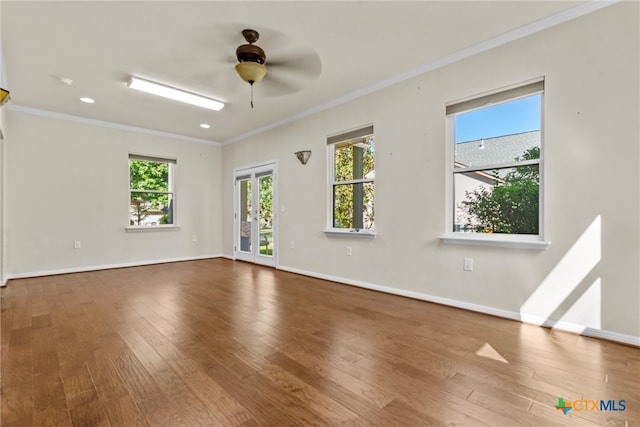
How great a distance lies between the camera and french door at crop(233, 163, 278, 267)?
587 centimetres

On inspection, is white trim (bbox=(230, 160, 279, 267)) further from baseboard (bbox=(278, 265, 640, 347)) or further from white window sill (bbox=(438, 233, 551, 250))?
white window sill (bbox=(438, 233, 551, 250))

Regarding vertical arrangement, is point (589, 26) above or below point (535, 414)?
above

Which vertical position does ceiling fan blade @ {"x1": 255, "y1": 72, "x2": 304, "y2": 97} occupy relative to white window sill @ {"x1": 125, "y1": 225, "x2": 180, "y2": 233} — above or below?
above

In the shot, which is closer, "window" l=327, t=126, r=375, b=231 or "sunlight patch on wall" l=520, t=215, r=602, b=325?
"sunlight patch on wall" l=520, t=215, r=602, b=325

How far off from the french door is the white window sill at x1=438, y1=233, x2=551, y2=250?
327 cm

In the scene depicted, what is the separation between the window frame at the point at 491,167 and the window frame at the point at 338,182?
39.8 inches

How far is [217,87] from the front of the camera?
4082mm

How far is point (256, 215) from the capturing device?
6.23 m

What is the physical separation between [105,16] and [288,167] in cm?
317

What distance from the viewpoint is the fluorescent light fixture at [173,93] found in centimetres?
383

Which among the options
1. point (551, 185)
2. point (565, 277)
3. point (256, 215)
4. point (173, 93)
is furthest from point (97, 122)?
point (565, 277)

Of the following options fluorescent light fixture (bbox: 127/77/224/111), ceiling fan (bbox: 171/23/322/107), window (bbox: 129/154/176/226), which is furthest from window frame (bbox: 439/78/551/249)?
window (bbox: 129/154/176/226)

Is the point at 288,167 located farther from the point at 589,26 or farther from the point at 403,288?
the point at 589,26

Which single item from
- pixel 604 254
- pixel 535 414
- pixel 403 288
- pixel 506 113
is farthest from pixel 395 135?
pixel 535 414
